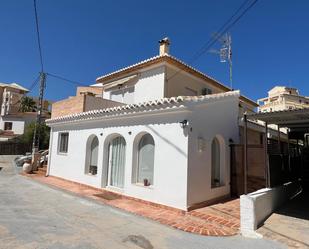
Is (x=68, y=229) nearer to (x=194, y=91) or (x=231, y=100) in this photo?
(x=231, y=100)

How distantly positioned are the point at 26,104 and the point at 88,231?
8054 cm

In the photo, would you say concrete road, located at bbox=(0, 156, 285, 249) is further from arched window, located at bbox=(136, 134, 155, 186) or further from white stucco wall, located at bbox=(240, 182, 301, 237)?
arched window, located at bbox=(136, 134, 155, 186)

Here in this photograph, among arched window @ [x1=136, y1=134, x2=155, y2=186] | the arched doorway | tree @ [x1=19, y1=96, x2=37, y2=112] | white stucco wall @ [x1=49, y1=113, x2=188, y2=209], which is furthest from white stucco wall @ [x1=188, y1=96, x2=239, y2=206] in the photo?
tree @ [x1=19, y1=96, x2=37, y2=112]

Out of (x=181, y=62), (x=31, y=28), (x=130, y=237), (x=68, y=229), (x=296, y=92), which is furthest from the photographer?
(x=296, y=92)

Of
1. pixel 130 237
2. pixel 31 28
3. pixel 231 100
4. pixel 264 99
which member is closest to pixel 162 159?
pixel 130 237

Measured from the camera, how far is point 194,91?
67.1 feet

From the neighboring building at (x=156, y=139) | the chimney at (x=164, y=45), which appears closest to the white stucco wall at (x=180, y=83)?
the neighboring building at (x=156, y=139)

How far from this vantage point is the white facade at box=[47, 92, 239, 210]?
1015 centimetres

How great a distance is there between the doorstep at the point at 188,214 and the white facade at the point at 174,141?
36 centimetres

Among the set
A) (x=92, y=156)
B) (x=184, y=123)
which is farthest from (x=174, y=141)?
(x=92, y=156)

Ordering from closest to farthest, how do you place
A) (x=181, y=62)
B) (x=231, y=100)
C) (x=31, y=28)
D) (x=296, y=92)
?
(x=231, y=100) → (x=31, y=28) → (x=181, y=62) → (x=296, y=92)

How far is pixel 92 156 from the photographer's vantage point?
1599 cm

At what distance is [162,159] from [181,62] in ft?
32.9

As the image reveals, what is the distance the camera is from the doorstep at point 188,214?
8164 mm
